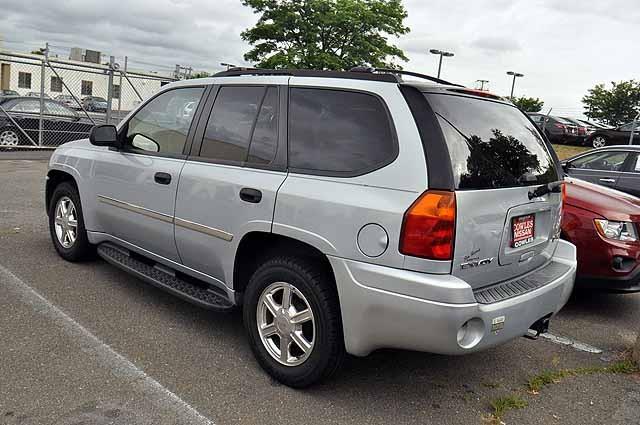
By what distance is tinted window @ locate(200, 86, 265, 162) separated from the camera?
3.66 metres

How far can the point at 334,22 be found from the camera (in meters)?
28.8

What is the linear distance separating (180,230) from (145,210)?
1.56ft

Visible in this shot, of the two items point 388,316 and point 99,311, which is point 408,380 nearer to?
point 388,316

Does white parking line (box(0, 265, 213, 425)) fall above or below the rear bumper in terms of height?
below

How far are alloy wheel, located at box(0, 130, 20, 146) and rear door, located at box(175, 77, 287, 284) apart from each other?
11521 millimetres

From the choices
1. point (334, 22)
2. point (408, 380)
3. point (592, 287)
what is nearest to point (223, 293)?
point (408, 380)

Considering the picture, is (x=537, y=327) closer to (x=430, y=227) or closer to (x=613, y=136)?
(x=430, y=227)

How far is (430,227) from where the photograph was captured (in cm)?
275

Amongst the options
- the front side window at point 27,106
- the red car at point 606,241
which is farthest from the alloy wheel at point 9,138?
the red car at point 606,241

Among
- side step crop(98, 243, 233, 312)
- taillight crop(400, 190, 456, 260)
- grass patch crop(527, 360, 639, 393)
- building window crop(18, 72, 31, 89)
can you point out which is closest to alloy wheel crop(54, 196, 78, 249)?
side step crop(98, 243, 233, 312)

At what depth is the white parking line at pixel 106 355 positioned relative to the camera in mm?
2982

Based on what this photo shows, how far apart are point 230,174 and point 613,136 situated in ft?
70.0

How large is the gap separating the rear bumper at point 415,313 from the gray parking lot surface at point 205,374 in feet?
1.64

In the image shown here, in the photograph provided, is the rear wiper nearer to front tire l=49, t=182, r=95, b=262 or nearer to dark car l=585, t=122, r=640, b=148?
front tire l=49, t=182, r=95, b=262
